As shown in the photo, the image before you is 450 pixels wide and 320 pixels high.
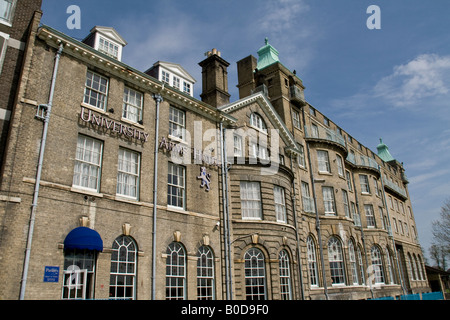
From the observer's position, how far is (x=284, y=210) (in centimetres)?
2395

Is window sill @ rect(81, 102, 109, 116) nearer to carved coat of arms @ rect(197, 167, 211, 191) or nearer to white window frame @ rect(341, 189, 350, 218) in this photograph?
carved coat of arms @ rect(197, 167, 211, 191)

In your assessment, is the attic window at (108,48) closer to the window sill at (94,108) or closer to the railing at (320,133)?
the window sill at (94,108)

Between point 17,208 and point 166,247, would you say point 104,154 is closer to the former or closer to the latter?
point 17,208

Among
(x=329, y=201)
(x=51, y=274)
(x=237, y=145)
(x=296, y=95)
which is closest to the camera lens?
(x=51, y=274)

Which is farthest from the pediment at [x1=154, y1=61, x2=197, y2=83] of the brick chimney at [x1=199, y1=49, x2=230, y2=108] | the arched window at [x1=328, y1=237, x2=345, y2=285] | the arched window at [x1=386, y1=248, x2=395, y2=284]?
the arched window at [x1=386, y1=248, x2=395, y2=284]

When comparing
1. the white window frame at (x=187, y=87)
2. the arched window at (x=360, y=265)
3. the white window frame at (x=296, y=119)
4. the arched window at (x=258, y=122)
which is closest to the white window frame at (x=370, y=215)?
the arched window at (x=360, y=265)

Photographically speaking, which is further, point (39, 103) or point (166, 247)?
point (166, 247)

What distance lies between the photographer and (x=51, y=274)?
42.2 ft

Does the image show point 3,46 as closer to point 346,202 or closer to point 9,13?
point 9,13

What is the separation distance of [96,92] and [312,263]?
69.6ft

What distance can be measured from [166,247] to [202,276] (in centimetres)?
299

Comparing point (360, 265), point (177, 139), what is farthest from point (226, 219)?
point (360, 265)

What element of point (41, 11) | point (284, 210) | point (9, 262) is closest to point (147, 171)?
point (9, 262)

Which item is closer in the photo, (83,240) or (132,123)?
(83,240)
